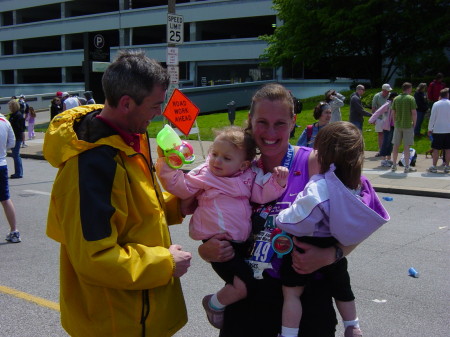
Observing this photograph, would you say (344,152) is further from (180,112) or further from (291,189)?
(180,112)

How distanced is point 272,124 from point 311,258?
631 millimetres

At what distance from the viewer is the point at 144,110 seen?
2.00 meters

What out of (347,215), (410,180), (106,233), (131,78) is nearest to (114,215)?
(106,233)

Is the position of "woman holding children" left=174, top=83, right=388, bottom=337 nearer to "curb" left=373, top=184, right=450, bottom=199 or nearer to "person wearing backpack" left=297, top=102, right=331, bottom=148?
"person wearing backpack" left=297, top=102, right=331, bottom=148

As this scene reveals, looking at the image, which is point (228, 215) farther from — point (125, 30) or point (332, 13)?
point (125, 30)

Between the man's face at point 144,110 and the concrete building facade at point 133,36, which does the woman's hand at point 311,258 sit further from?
the concrete building facade at point 133,36

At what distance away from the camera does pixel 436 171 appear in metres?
11.7

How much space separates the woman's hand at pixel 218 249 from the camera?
225cm

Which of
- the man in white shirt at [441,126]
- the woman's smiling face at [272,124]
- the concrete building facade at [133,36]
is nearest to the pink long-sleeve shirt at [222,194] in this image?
the woman's smiling face at [272,124]

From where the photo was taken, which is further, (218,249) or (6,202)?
(6,202)

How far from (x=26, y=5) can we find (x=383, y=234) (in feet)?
170

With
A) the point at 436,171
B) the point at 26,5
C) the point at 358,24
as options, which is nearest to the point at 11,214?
the point at 436,171

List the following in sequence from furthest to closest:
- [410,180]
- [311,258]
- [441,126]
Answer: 1. [441,126]
2. [410,180]
3. [311,258]

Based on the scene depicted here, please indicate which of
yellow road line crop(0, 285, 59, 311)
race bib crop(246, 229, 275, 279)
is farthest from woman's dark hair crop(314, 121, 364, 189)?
yellow road line crop(0, 285, 59, 311)
